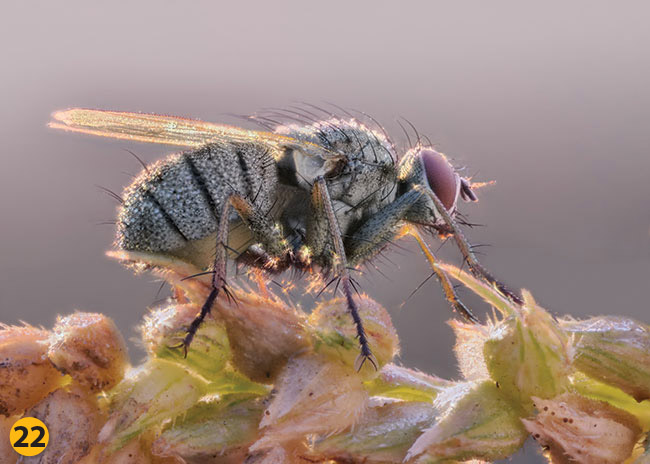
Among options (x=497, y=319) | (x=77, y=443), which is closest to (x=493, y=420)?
(x=497, y=319)

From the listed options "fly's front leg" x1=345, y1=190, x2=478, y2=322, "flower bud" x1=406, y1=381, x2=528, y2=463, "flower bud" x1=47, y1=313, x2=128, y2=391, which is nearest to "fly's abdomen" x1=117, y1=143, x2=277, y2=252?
"fly's front leg" x1=345, y1=190, x2=478, y2=322

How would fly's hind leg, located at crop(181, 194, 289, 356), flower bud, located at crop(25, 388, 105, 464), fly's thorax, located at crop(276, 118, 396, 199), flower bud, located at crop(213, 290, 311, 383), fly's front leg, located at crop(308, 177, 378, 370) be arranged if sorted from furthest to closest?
fly's thorax, located at crop(276, 118, 396, 199)
fly's front leg, located at crop(308, 177, 378, 370)
fly's hind leg, located at crop(181, 194, 289, 356)
flower bud, located at crop(213, 290, 311, 383)
flower bud, located at crop(25, 388, 105, 464)

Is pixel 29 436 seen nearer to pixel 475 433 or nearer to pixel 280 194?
pixel 475 433

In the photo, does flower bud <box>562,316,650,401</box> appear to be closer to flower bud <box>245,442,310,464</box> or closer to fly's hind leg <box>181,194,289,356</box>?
flower bud <box>245,442,310,464</box>

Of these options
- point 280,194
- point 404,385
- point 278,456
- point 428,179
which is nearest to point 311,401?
point 278,456

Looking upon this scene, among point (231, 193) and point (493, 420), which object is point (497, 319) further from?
point (231, 193)

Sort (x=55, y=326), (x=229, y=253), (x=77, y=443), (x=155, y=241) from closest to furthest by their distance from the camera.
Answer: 1. (x=77, y=443)
2. (x=55, y=326)
3. (x=229, y=253)
4. (x=155, y=241)

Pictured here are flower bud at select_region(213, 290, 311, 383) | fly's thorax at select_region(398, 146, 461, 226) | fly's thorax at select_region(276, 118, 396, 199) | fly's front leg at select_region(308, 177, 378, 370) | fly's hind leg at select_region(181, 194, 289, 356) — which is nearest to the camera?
flower bud at select_region(213, 290, 311, 383)
